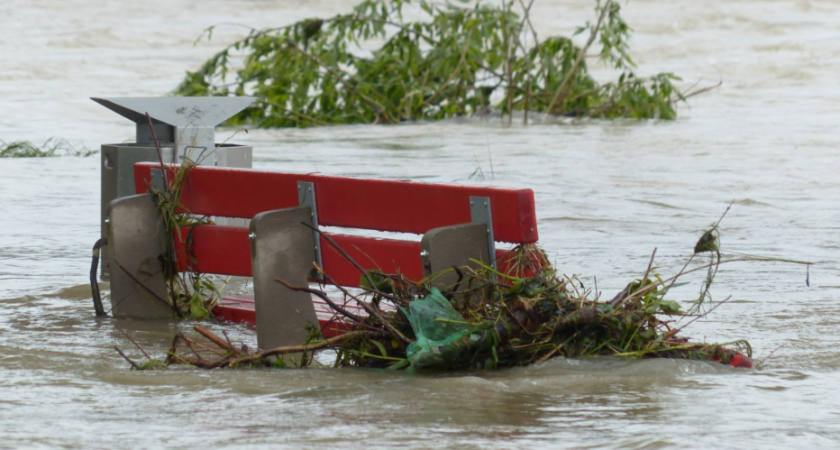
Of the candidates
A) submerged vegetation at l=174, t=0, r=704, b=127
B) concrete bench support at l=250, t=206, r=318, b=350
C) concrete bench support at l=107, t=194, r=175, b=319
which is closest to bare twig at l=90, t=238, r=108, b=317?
concrete bench support at l=107, t=194, r=175, b=319

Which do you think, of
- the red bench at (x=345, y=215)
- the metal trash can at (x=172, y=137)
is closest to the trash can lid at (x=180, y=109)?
the metal trash can at (x=172, y=137)

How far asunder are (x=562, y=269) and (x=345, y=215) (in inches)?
95.0

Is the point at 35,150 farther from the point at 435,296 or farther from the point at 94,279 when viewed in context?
the point at 435,296

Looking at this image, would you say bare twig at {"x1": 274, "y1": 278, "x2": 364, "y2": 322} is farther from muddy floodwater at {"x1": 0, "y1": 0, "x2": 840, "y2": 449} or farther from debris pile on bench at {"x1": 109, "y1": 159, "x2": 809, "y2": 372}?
muddy floodwater at {"x1": 0, "y1": 0, "x2": 840, "y2": 449}

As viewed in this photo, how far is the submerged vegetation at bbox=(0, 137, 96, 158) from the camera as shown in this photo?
39.4 ft

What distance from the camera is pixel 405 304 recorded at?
3.89 meters

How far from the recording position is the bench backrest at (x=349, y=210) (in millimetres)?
3943

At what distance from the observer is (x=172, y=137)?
547 centimetres

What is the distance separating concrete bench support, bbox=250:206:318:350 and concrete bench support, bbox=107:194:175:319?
0.96 m

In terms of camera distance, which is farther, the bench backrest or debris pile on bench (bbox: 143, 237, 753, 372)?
the bench backrest

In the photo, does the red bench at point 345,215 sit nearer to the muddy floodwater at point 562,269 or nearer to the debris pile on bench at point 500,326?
the debris pile on bench at point 500,326

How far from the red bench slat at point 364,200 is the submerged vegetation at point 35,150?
25.4ft

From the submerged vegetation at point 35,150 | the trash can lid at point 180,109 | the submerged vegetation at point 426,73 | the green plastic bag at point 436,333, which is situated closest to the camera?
the green plastic bag at point 436,333

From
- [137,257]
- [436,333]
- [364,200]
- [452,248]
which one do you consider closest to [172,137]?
[137,257]
